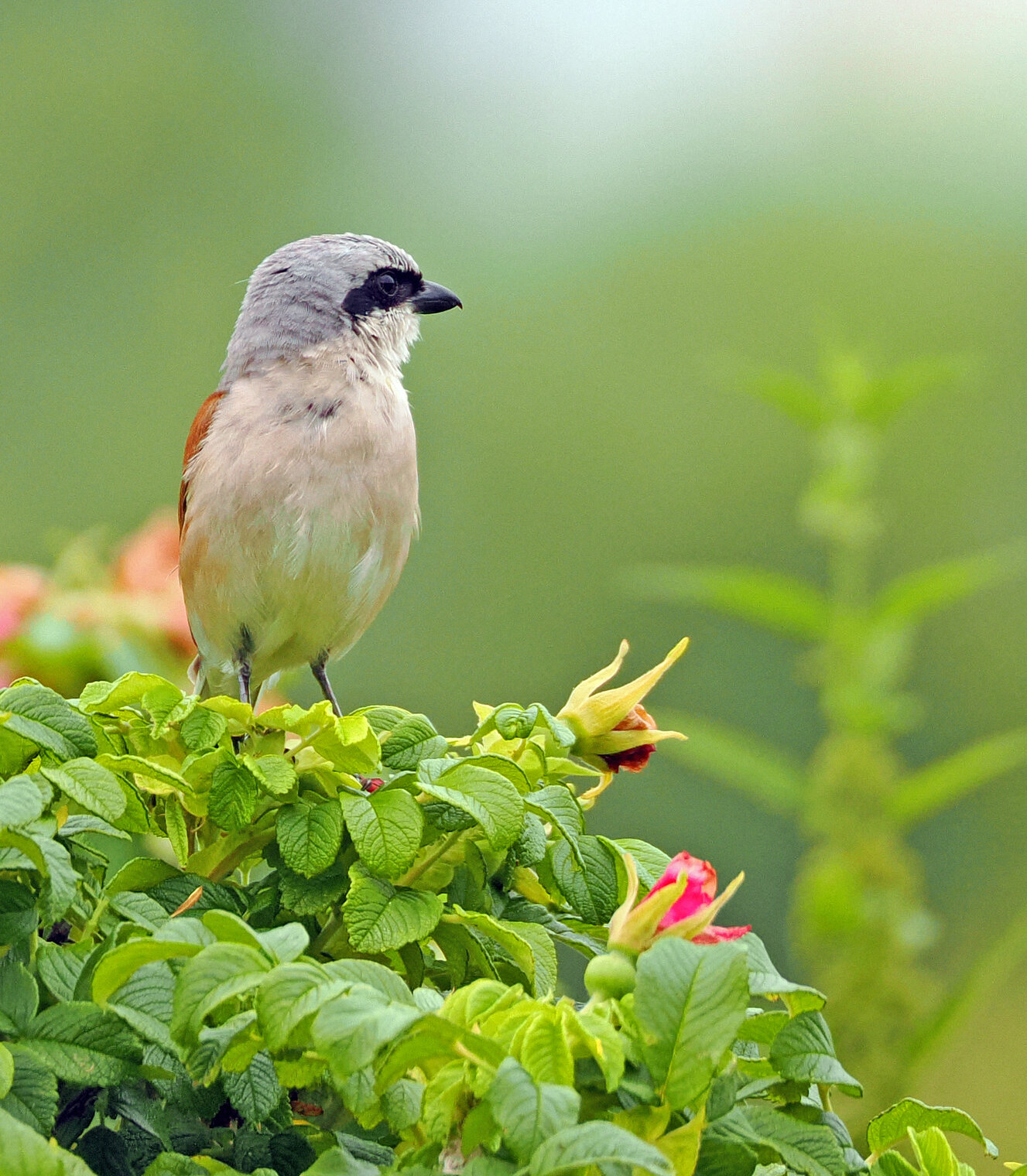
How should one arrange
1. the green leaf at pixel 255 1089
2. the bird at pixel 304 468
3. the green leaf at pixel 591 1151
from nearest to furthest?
the green leaf at pixel 591 1151
the green leaf at pixel 255 1089
the bird at pixel 304 468

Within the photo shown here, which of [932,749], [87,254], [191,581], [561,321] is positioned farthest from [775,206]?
[191,581]

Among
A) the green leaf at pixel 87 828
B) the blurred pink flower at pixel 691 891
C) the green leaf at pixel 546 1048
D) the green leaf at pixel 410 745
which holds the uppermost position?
the blurred pink flower at pixel 691 891

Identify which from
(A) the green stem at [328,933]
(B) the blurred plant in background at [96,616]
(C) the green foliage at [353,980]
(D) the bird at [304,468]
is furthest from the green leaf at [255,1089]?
(B) the blurred plant in background at [96,616]

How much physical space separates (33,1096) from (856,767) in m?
A: 1.58

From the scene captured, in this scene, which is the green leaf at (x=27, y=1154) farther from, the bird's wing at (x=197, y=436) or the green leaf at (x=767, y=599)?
the green leaf at (x=767, y=599)

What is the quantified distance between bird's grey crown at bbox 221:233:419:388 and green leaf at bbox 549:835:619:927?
1.01 m

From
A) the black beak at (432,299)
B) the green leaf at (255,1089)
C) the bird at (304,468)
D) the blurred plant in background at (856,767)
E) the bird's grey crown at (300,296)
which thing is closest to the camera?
the green leaf at (255,1089)

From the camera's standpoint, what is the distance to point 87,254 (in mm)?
4535

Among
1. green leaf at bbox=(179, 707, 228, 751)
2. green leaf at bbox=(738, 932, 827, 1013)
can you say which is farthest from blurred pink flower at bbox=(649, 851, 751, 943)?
green leaf at bbox=(179, 707, 228, 751)

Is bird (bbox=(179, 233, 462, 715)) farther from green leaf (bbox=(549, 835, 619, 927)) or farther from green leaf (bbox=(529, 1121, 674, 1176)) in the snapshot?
green leaf (bbox=(529, 1121, 674, 1176))

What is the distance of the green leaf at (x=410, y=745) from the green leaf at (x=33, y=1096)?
244mm

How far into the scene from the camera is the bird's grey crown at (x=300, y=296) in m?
1.58

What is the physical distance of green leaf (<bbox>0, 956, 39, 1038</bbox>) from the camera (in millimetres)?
558

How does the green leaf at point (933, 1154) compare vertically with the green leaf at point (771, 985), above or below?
below
